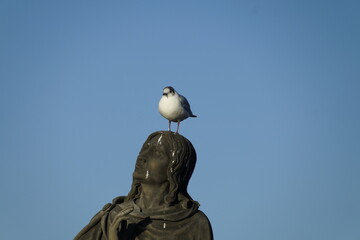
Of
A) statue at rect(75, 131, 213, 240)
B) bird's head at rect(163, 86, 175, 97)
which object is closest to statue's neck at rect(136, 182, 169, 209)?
statue at rect(75, 131, 213, 240)

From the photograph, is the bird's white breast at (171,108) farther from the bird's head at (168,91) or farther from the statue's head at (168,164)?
the statue's head at (168,164)

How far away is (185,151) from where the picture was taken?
1127 centimetres

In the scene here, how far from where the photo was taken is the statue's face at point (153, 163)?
11234 mm

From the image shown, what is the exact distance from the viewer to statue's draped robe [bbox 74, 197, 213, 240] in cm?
1105

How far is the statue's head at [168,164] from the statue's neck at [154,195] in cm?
7

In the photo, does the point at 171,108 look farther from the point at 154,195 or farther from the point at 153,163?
the point at 154,195

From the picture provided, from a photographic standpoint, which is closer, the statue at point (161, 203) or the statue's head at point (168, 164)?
the statue at point (161, 203)

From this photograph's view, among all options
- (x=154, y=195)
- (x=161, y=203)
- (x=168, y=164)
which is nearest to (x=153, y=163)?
(x=168, y=164)

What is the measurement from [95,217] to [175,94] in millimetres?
2570

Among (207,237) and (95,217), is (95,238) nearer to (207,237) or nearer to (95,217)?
(95,217)

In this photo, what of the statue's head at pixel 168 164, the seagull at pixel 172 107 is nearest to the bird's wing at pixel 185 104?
the seagull at pixel 172 107

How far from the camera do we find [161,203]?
11258 millimetres

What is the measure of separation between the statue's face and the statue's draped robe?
1.45 ft

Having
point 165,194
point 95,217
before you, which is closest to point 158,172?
point 165,194
